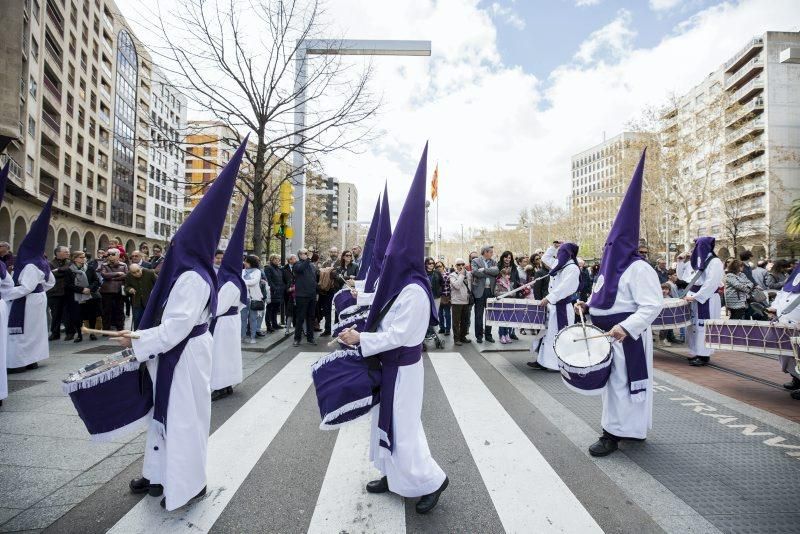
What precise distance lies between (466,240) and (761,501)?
12852cm

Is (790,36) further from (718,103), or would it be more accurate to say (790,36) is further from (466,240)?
(466,240)

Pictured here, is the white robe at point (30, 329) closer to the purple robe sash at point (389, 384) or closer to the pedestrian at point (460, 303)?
the purple robe sash at point (389, 384)

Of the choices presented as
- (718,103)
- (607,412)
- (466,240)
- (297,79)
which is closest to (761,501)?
(607,412)

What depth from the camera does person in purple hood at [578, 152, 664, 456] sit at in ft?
13.4

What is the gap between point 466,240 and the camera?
13012cm

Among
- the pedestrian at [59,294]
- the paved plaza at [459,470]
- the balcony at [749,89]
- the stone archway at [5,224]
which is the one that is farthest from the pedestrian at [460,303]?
the balcony at [749,89]

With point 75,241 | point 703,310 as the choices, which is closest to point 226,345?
point 703,310

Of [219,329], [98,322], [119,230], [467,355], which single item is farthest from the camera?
[119,230]

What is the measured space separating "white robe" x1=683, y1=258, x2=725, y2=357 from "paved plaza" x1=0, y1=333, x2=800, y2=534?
2.06 metres

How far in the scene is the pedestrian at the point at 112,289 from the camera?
405 inches

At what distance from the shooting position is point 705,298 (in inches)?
305

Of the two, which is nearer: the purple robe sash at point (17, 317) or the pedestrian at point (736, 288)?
the purple robe sash at point (17, 317)

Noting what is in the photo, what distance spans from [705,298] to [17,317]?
476 inches

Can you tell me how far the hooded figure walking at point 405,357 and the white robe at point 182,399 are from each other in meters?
1.14
